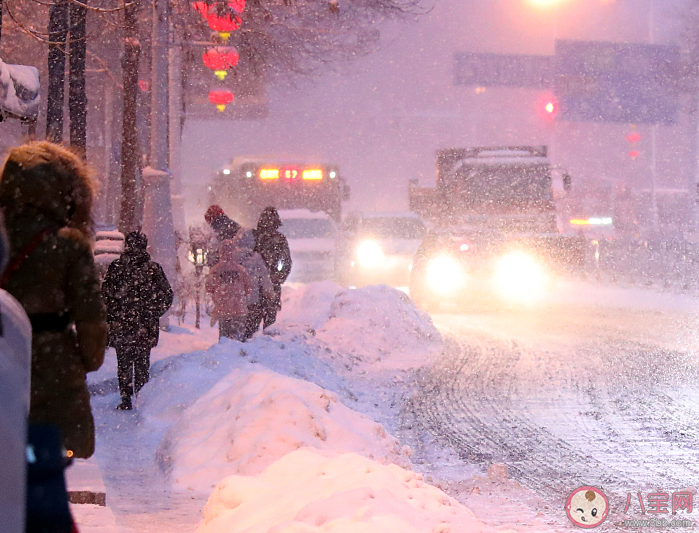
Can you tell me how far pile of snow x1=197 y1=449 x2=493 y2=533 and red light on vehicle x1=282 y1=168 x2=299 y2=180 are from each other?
69.9 feet

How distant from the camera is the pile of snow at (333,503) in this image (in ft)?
12.7

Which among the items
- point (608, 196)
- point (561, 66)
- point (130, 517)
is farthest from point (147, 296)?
point (608, 196)

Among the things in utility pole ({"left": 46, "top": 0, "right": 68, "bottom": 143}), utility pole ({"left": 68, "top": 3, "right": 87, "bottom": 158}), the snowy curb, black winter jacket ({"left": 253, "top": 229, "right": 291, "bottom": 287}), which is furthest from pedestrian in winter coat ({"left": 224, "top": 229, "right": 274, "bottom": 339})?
the snowy curb

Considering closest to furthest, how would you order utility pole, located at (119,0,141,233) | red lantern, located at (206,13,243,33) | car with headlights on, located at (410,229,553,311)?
1. red lantern, located at (206,13,243,33)
2. utility pole, located at (119,0,141,233)
3. car with headlights on, located at (410,229,553,311)

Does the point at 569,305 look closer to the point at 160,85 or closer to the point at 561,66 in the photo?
the point at 160,85

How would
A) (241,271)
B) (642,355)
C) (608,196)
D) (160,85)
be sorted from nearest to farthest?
(241,271), (642,355), (160,85), (608,196)

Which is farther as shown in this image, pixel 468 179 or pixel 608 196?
pixel 608 196

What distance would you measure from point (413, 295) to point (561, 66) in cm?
2413

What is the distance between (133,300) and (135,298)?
0.03m

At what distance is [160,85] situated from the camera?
13375 mm

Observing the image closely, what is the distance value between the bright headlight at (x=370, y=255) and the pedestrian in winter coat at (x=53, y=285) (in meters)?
21.4

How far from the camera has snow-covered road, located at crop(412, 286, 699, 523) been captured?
6.25 metres

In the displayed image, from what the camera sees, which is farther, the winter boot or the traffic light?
the traffic light

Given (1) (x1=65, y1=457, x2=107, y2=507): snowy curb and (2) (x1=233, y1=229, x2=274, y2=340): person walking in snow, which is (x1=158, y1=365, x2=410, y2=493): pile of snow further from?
(2) (x1=233, y1=229, x2=274, y2=340): person walking in snow
